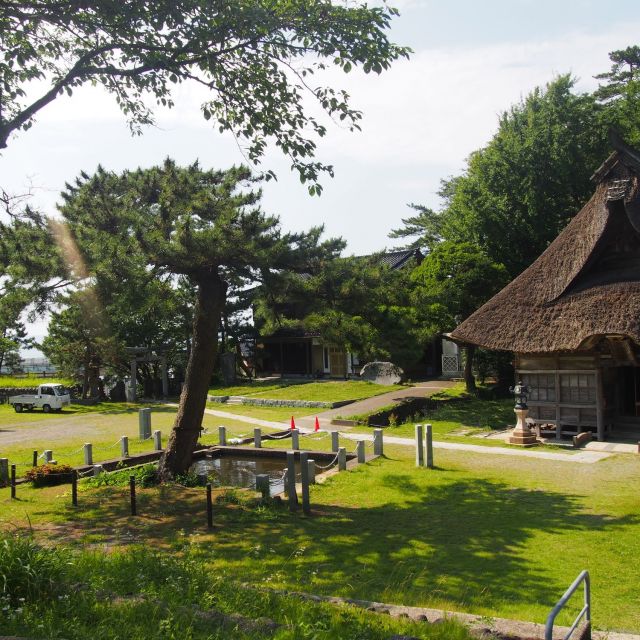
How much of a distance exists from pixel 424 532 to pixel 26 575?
20.0 feet

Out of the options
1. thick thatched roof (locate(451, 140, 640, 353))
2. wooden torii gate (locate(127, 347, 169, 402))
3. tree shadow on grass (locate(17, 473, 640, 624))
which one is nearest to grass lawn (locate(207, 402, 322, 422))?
wooden torii gate (locate(127, 347, 169, 402))

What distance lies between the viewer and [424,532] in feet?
31.7

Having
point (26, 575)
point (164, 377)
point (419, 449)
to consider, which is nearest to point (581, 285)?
point (419, 449)

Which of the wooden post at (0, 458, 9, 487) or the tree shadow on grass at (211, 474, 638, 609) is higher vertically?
the wooden post at (0, 458, 9, 487)

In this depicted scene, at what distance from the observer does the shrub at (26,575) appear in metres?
5.54

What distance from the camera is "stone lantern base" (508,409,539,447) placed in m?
17.4

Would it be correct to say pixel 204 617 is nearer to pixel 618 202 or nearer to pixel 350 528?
pixel 350 528

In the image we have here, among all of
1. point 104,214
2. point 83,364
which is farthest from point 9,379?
point 104,214

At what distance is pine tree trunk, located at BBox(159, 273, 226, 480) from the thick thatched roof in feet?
30.6

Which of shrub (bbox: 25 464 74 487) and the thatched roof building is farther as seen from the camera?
the thatched roof building

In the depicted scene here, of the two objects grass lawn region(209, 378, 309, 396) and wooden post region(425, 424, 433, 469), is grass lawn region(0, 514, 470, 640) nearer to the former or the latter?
wooden post region(425, 424, 433, 469)

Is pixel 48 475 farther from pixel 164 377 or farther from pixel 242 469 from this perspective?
pixel 164 377

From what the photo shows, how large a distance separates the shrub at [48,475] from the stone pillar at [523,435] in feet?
39.7

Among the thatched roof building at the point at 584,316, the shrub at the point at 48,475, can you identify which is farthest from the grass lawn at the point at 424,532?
the thatched roof building at the point at 584,316
